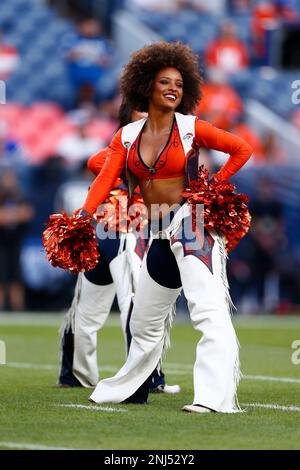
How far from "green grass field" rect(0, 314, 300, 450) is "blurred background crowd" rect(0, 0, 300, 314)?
3.63m

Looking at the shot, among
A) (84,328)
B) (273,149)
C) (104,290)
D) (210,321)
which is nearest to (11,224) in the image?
(273,149)

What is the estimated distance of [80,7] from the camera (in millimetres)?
21703

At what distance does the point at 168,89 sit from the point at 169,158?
437mm

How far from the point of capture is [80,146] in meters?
16.7

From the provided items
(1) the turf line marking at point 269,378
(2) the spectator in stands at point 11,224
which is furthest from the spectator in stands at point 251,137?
(1) the turf line marking at point 269,378

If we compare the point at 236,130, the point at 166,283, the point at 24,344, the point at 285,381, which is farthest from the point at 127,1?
the point at 166,283

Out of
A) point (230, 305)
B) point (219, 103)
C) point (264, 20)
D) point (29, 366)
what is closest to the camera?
point (230, 305)

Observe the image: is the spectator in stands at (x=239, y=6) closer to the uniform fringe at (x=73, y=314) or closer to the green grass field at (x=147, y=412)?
the green grass field at (x=147, y=412)

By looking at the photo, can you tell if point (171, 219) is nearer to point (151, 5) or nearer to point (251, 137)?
point (251, 137)

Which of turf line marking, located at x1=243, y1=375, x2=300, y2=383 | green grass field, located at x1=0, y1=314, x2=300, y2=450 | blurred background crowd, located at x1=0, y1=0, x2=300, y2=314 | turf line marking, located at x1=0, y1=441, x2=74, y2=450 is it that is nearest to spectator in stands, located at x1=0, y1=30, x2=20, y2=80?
blurred background crowd, located at x1=0, y1=0, x2=300, y2=314

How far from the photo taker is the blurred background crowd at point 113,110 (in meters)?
16.2

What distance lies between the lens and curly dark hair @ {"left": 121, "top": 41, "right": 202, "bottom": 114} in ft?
23.2

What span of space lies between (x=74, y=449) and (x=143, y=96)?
2599 mm
